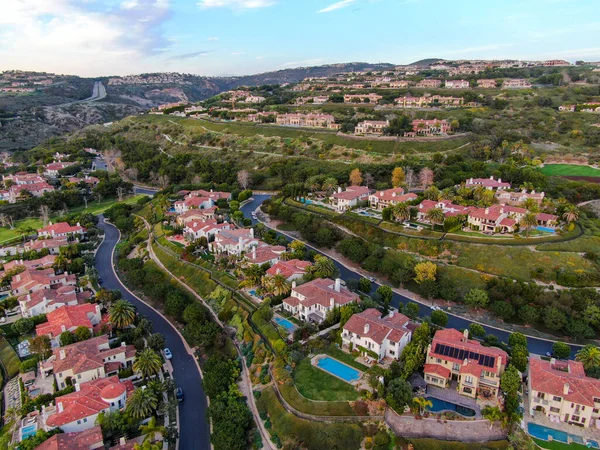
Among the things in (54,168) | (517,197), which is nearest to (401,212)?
(517,197)

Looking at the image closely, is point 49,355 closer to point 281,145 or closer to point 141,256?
point 141,256

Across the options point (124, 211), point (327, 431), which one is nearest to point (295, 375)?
point (327, 431)

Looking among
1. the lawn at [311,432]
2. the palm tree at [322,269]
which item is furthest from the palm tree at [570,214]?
the lawn at [311,432]

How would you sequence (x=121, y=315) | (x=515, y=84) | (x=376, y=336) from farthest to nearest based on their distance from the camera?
(x=515, y=84), (x=121, y=315), (x=376, y=336)

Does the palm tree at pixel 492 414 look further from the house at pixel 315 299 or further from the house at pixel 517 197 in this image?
the house at pixel 517 197

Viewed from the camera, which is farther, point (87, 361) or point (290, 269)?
point (290, 269)

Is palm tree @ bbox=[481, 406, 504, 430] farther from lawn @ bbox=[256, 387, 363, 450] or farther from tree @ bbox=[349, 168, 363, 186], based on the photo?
tree @ bbox=[349, 168, 363, 186]

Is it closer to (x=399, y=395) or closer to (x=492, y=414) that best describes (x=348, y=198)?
(x=399, y=395)
